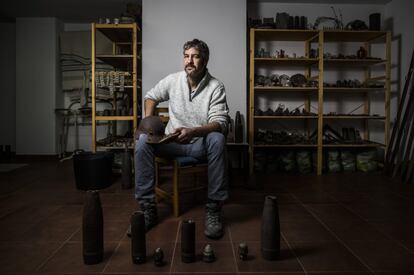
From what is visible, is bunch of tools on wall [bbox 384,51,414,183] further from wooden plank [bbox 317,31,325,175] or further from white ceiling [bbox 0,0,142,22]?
white ceiling [bbox 0,0,142,22]

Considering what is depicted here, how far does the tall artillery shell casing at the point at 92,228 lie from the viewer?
169cm

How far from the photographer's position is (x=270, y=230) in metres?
1.77

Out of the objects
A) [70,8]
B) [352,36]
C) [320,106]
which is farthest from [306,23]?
[70,8]

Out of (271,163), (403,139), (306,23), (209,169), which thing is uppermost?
(306,23)

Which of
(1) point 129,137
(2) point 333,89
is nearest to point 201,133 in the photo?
(1) point 129,137

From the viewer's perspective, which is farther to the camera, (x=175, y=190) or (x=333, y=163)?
(x=333, y=163)

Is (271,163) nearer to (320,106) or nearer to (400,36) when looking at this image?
(320,106)

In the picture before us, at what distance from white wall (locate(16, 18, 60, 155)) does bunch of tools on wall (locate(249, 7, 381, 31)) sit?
3.56 meters

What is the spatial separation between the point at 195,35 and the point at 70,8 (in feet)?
7.50

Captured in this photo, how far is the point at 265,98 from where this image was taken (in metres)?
5.05

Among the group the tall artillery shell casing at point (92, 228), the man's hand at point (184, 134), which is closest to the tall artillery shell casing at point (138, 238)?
the tall artillery shell casing at point (92, 228)

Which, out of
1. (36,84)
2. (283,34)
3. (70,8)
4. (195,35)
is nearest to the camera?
(195,35)

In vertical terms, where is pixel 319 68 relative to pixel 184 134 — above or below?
above

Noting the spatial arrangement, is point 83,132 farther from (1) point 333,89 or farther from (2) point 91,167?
(1) point 333,89
